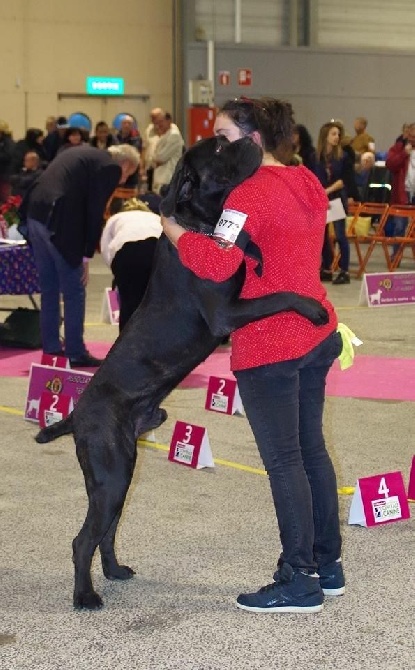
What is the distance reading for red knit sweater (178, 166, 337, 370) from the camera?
3.25 meters

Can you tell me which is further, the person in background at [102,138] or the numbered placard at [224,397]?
the person in background at [102,138]

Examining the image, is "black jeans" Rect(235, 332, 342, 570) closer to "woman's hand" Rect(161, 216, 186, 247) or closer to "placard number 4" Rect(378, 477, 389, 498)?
"woman's hand" Rect(161, 216, 186, 247)

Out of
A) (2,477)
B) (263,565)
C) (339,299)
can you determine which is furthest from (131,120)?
(263,565)

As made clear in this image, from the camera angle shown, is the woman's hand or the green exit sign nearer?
the woman's hand

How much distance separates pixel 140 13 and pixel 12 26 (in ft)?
8.00

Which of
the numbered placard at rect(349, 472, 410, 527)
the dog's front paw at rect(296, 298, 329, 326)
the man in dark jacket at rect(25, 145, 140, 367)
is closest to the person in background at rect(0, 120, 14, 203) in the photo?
the man in dark jacket at rect(25, 145, 140, 367)

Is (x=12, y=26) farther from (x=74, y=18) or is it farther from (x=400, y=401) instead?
(x=400, y=401)

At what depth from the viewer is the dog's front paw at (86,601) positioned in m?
3.61

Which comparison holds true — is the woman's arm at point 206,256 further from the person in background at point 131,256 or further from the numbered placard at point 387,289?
the numbered placard at point 387,289

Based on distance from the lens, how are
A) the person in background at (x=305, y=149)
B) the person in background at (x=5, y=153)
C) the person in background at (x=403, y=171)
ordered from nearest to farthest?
the person in background at (x=305, y=149) → the person in background at (x=403, y=171) → the person in background at (x=5, y=153)

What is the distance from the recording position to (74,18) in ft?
71.6

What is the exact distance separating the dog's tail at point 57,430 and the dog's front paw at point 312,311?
→ 0.83 metres

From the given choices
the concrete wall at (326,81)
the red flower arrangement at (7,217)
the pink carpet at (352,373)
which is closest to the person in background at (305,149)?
the red flower arrangement at (7,217)

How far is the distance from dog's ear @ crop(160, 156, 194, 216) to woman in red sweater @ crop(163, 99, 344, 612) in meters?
0.04
